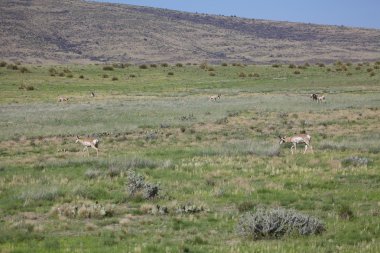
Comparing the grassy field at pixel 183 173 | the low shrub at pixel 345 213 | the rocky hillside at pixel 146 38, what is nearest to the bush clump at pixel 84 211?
the grassy field at pixel 183 173

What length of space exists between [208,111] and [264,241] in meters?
33.5

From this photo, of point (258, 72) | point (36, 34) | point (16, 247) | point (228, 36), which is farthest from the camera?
point (228, 36)

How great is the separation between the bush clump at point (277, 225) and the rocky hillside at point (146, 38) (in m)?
108

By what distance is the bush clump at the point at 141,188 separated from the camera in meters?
15.4

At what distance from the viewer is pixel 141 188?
52.7 feet

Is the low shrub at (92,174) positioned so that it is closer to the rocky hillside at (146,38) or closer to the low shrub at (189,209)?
the low shrub at (189,209)

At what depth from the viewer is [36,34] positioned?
437ft

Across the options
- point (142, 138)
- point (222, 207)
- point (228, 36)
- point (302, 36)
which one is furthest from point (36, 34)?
point (222, 207)

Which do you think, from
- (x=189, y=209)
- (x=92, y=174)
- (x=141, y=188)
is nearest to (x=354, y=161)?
(x=141, y=188)

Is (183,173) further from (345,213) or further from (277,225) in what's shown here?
(277,225)

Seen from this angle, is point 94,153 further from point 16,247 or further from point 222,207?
point 16,247

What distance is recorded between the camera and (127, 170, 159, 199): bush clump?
15.4m

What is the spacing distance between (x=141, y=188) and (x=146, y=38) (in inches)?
5402

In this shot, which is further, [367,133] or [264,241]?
[367,133]
